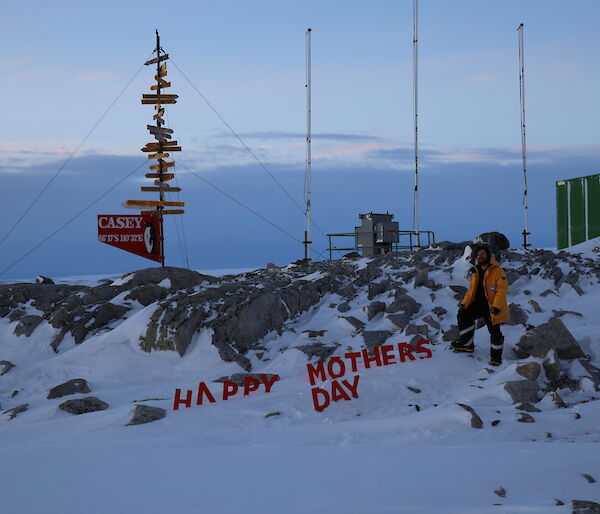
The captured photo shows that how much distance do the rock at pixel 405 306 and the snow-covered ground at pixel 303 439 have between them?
7.9 inches

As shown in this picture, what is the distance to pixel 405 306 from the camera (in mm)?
13023

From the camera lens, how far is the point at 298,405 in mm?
8984

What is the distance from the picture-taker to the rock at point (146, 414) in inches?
337

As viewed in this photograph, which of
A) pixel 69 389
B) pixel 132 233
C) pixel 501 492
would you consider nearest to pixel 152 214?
pixel 132 233

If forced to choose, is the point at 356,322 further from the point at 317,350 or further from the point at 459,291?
the point at 459,291

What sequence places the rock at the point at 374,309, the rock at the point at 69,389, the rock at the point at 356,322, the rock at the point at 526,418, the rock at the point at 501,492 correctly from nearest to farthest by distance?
the rock at the point at 501,492 → the rock at the point at 526,418 → the rock at the point at 69,389 → the rock at the point at 356,322 → the rock at the point at 374,309

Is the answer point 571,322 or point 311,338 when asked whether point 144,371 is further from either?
point 571,322

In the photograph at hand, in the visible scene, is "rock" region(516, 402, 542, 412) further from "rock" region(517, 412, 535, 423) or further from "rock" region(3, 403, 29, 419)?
"rock" region(3, 403, 29, 419)

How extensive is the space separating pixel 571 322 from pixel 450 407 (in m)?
5.31

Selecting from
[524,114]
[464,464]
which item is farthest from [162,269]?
[524,114]

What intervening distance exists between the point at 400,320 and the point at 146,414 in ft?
18.9

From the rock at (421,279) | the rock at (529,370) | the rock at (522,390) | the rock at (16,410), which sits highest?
the rock at (421,279)

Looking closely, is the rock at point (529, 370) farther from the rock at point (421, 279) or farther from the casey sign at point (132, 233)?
the casey sign at point (132, 233)

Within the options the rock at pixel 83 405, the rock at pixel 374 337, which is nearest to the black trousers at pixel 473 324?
the rock at pixel 374 337
